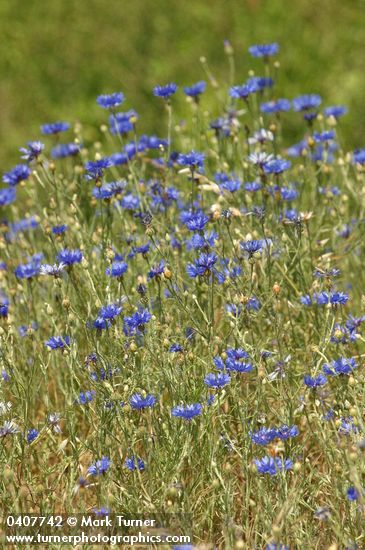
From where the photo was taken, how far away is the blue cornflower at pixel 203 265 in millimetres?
2826

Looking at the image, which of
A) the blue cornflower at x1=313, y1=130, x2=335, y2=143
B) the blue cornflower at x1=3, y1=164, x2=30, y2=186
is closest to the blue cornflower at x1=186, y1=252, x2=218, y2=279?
the blue cornflower at x1=3, y1=164, x2=30, y2=186

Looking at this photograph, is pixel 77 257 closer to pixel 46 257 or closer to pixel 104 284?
pixel 104 284

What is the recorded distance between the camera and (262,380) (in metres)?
2.74

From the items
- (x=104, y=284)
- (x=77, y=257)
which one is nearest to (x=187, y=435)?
(x=77, y=257)

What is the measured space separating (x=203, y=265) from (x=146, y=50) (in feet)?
17.6

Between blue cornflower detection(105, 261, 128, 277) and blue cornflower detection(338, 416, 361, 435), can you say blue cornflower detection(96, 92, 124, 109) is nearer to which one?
blue cornflower detection(105, 261, 128, 277)

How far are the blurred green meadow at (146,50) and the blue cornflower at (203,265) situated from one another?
158 inches

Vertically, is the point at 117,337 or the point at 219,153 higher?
the point at 219,153

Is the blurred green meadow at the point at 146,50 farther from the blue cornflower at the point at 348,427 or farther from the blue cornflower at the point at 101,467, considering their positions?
the blue cornflower at the point at 101,467

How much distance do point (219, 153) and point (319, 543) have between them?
209 cm

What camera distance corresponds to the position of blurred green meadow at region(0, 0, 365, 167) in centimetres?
711

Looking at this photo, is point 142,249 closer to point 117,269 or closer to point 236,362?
point 117,269

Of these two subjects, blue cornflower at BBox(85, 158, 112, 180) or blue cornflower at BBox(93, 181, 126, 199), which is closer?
blue cornflower at BBox(85, 158, 112, 180)

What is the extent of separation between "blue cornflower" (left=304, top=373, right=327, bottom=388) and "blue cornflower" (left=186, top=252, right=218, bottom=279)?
19.7 inches
